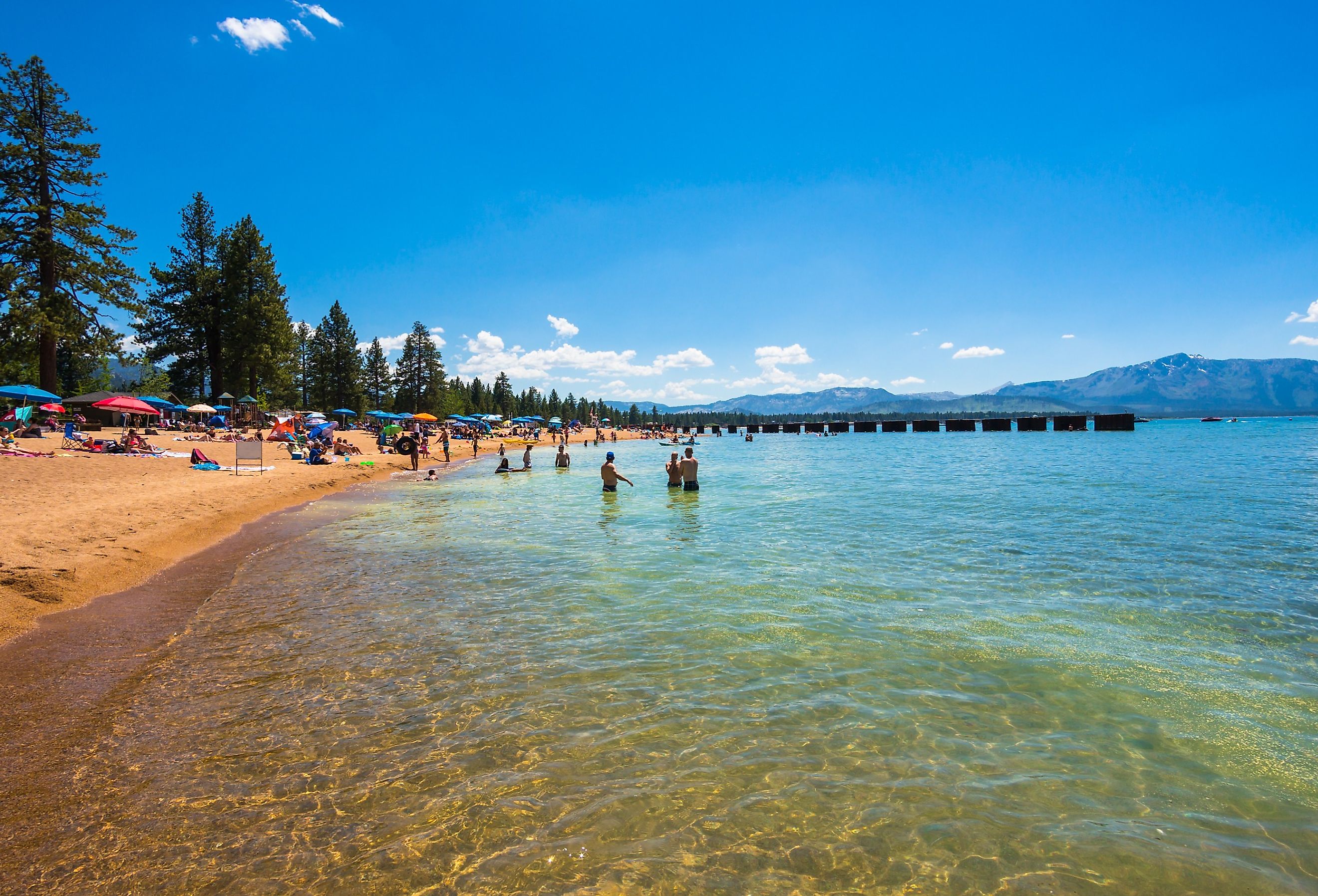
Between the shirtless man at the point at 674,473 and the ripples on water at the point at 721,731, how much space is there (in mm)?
12923

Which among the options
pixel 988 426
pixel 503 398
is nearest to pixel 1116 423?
pixel 988 426

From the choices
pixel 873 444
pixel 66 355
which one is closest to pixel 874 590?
pixel 66 355

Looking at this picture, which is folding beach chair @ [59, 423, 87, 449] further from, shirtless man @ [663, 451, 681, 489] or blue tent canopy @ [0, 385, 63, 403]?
shirtless man @ [663, 451, 681, 489]

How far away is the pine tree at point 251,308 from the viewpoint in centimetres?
4697

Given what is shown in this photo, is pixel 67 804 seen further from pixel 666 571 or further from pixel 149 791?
pixel 666 571

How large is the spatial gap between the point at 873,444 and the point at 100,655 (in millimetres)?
92031

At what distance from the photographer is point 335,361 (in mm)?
79312

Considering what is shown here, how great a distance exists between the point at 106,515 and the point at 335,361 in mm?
74723

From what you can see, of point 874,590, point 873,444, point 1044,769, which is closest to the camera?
point 1044,769

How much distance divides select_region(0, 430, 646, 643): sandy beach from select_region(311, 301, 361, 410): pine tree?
54.7m

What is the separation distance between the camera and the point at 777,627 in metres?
8.06

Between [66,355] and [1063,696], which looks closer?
[1063,696]

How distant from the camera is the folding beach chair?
992 inches

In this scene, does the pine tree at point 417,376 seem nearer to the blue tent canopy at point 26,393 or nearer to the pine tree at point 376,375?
the pine tree at point 376,375
